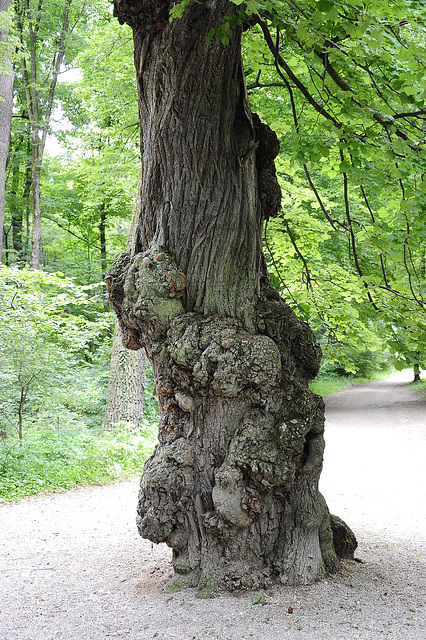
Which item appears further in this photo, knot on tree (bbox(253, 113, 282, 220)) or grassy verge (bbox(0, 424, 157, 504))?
grassy verge (bbox(0, 424, 157, 504))

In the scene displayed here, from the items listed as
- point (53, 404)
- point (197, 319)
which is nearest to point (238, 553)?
point (197, 319)

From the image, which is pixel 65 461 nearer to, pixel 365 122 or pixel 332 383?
pixel 365 122

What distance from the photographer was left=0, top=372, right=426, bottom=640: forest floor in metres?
3.23

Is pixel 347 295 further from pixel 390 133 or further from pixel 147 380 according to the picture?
pixel 147 380

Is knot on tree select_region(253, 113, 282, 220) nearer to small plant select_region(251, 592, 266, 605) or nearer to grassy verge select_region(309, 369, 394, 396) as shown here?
small plant select_region(251, 592, 266, 605)

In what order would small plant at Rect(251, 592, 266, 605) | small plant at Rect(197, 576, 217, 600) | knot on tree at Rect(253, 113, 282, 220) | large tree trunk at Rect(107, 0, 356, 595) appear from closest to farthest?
small plant at Rect(251, 592, 266, 605)
small plant at Rect(197, 576, 217, 600)
large tree trunk at Rect(107, 0, 356, 595)
knot on tree at Rect(253, 113, 282, 220)

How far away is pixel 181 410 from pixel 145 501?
2.27 feet

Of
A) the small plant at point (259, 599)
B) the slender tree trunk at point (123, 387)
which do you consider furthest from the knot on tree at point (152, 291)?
the slender tree trunk at point (123, 387)

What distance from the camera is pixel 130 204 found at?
62.8 ft

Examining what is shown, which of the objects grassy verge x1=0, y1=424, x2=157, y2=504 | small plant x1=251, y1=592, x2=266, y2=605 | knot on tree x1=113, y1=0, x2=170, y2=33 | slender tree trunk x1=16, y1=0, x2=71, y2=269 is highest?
slender tree trunk x1=16, y1=0, x2=71, y2=269

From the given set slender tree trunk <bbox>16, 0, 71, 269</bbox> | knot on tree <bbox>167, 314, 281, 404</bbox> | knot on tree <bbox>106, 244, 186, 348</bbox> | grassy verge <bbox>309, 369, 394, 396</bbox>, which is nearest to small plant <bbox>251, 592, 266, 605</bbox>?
knot on tree <bbox>167, 314, 281, 404</bbox>

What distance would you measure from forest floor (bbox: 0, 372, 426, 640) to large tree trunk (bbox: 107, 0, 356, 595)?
0.29 meters

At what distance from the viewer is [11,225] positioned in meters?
20.4

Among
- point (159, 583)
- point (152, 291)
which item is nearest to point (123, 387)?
point (159, 583)
